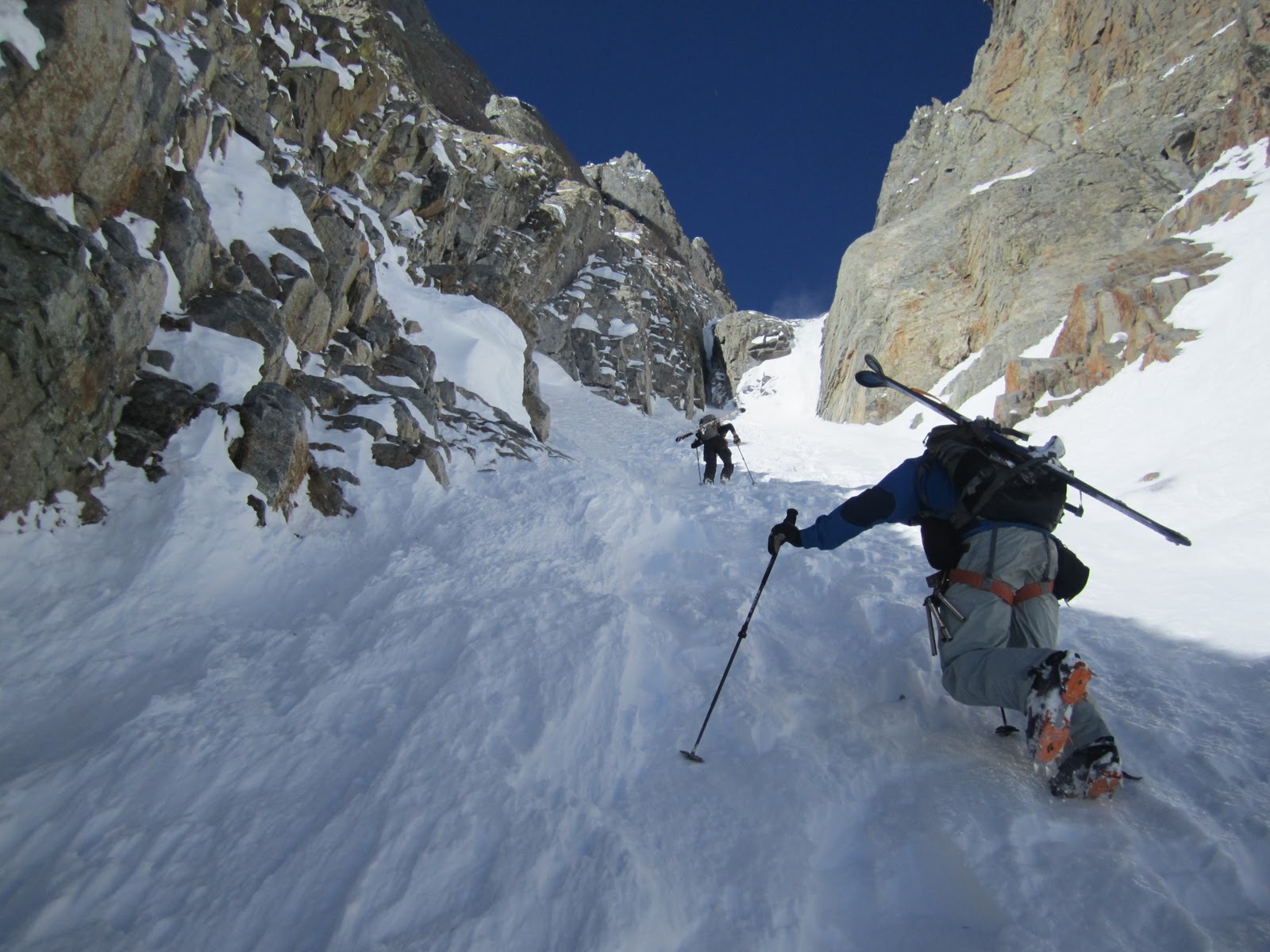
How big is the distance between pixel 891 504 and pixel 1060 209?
31.4 m

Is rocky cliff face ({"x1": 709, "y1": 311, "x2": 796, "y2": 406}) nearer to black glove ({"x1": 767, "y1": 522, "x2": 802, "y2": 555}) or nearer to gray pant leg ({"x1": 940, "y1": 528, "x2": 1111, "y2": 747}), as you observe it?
black glove ({"x1": 767, "y1": 522, "x2": 802, "y2": 555})

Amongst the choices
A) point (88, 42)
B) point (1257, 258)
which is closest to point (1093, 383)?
point (1257, 258)

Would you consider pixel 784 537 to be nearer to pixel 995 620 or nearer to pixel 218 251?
pixel 995 620

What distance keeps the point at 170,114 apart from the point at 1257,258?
945 inches

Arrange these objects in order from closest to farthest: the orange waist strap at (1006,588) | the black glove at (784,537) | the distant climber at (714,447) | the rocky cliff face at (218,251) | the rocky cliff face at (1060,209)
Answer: the orange waist strap at (1006,588)
the black glove at (784,537)
the rocky cliff face at (218,251)
the distant climber at (714,447)
the rocky cliff face at (1060,209)

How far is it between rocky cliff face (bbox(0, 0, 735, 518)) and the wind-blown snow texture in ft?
1.71

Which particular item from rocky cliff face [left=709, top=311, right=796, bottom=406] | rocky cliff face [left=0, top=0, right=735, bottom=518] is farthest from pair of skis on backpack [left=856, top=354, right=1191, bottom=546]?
rocky cliff face [left=709, top=311, right=796, bottom=406]

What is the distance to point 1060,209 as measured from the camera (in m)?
27.2

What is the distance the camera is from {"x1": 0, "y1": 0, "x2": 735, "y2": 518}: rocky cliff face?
491 cm

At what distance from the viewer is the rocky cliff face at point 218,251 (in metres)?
4.91

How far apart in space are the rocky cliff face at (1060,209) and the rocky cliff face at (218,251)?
17.0m

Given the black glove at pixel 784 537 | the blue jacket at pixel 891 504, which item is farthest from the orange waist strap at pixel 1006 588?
the black glove at pixel 784 537

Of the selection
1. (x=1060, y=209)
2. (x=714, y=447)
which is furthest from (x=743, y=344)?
(x=714, y=447)

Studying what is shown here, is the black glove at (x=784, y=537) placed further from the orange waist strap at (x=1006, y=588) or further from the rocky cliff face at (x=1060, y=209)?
the rocky cliff face at (x=1060, y=209)
